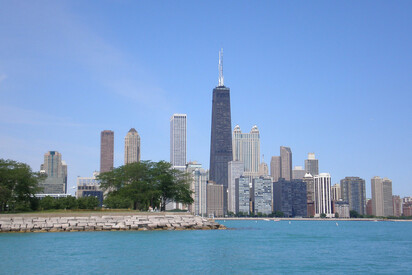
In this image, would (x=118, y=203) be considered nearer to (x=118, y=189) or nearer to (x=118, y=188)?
(x=118, y=189)

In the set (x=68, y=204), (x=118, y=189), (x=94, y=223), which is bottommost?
(x=94, y=223)

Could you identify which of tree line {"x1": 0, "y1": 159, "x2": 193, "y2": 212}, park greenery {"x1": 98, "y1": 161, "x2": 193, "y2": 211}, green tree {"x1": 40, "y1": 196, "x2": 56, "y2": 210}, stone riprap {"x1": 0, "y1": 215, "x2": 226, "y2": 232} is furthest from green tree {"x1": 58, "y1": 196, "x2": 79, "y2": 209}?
park greenery {"x1": 98, "y1": 161, "x2": 193, "y2": 211}

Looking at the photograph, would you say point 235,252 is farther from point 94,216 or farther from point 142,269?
point 94,216

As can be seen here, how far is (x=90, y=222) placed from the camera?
7112cm

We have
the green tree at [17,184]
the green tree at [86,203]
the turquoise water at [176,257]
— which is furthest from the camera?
the green tree at [86,203]

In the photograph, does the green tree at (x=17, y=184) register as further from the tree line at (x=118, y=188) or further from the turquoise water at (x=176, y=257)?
the turquoise water at (x=176, y=257)

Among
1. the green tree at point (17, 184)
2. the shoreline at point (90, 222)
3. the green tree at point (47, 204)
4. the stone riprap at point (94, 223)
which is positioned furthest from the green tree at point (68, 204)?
the stone riprap at point (94, 223)

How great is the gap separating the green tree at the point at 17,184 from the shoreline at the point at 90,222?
8.74m

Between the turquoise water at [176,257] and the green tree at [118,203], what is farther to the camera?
the green tree at [118,203]

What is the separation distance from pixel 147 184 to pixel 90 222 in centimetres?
2426

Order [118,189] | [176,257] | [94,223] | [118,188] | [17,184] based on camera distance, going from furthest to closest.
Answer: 1. [118,188]
2. [118,189]
3. [17,184]
4. [94,223]
5. [176,257]

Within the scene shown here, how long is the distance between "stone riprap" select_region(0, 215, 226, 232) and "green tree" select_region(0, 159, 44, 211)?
8963mm

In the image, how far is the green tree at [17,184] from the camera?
256ft

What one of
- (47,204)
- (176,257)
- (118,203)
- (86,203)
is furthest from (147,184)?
(176,257)
